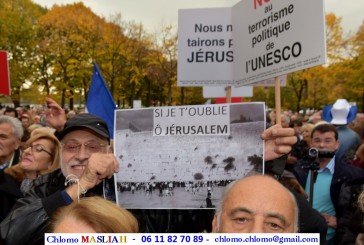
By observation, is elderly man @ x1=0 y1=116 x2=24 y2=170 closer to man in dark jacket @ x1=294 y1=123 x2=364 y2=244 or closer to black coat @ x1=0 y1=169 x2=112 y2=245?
black coat @ x1=0 y1=169 x2=112 y2=245

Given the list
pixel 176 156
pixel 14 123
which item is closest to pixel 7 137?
pixel 14 123

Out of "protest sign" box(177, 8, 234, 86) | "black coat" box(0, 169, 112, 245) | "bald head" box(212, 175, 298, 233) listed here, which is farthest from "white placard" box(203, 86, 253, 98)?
"black coat" box(0, 169, 112, 245)

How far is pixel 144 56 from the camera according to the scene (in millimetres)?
29766

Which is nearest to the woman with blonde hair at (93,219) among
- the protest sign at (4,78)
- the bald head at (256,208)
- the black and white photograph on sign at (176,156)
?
the bald head at (256,208)

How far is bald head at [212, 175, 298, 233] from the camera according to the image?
6.66 ft

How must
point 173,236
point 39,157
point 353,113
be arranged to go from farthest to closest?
point 353,113 < point 39,157 < point 173,236

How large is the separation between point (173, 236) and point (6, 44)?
32.0 meters

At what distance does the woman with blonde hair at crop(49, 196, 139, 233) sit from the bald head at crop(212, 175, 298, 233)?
0.47m

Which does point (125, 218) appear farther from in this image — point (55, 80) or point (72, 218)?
point (55, 80)

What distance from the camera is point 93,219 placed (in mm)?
1941

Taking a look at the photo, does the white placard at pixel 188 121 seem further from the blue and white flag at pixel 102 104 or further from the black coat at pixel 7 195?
the black coat at pixel 7 195

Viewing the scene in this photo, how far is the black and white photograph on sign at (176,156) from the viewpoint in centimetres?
277

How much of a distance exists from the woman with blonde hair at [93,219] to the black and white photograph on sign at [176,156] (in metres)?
0.71

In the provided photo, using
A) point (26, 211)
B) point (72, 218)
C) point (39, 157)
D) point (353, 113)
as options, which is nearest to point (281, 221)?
point (72, 218)
